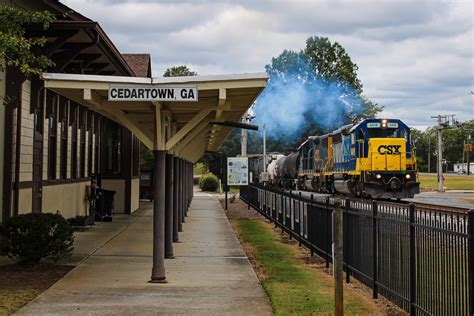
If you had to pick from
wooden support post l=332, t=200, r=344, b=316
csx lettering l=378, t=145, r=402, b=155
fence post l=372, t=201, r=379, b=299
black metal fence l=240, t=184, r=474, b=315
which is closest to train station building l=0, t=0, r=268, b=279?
fence post l=372, t=201, r=379, b=299

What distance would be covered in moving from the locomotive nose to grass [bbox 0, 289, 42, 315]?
62.7ft

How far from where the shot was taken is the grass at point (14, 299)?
7755 mm

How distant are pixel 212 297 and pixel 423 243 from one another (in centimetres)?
307

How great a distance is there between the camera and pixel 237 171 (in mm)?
30547

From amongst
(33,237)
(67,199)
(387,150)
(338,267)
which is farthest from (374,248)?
(387,150)

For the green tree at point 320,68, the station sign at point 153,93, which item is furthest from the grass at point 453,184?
the station sign at point 153,93

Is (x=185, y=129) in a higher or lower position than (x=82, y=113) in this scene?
lower

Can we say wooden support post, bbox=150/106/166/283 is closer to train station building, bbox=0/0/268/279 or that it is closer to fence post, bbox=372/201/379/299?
train station building, bbox=0/0/268/279

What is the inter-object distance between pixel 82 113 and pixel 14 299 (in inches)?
454

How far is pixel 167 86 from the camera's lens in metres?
9.35

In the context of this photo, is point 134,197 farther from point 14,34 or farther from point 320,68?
point 320,68

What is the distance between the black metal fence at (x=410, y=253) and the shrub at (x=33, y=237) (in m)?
4.77

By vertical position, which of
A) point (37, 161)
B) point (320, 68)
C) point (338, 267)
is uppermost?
point (320, 68)

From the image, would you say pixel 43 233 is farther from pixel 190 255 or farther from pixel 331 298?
pixel 331 298
